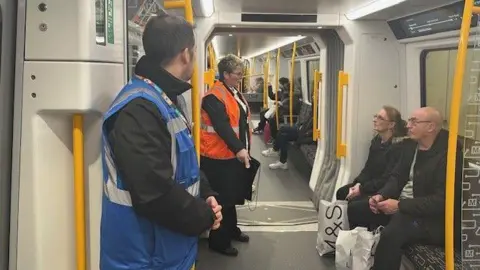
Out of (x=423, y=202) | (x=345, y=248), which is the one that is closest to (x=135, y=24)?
(x=423, y=202)

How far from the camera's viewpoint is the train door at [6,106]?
1.55m

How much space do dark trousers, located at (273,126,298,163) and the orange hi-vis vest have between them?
15.0 ft

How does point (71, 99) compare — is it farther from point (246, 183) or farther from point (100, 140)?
point (246, 183)

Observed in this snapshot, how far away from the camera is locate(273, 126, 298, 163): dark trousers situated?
8.73 meters

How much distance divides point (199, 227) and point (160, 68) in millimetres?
619

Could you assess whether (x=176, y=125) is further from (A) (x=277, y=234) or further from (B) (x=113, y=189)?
(A) (x=277, y=234)

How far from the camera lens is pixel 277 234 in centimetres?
506

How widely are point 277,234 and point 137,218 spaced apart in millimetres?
3504

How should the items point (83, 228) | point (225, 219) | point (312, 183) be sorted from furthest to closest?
point (312, 183), point (225, 219), point (83, 228)

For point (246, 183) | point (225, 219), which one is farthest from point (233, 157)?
point (225, 219)

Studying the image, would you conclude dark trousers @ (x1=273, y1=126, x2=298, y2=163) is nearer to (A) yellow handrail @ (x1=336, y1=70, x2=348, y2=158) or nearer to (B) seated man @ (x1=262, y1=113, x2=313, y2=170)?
(B) seated man @ (x1=262, y1=113, x2=313, y2=170)

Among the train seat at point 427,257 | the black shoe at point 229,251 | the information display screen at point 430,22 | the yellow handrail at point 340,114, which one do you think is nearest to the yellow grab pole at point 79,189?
the train seat at point 427,257

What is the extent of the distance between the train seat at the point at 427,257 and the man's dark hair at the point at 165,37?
89.6 inches

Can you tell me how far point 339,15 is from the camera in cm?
497
